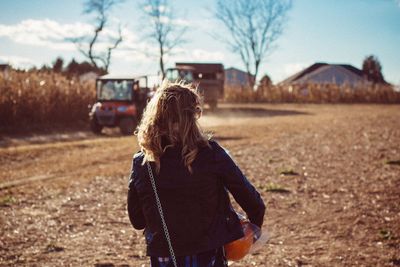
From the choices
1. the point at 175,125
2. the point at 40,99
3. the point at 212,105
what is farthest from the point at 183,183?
the point at 212,105

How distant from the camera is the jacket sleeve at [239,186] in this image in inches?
93.7

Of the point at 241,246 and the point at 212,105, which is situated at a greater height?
the point at 212,105

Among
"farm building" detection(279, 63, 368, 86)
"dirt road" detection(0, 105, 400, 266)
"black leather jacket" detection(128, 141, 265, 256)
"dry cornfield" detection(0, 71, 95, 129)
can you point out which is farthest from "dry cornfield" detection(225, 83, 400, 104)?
"black leather jacket" detection(128, 141, 265, 256)

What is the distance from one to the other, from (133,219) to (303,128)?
1440 cm

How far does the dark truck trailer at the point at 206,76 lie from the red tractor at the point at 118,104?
836 centimetres

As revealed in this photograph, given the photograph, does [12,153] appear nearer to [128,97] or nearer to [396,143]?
[128,97]

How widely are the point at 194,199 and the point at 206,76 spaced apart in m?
26.3

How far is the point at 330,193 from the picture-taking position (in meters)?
6.95

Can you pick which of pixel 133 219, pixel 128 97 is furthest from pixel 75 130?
pixel 133 219

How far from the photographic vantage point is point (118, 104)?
16734mm

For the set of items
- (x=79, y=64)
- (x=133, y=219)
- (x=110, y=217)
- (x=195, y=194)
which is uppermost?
(x=79, y=64)

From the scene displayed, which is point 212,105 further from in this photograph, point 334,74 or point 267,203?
point 334,74

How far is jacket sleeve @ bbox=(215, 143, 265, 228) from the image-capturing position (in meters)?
2.38

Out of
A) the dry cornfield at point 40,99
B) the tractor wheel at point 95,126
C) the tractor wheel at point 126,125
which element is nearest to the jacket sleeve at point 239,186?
the tractor wheel at point 126,125
